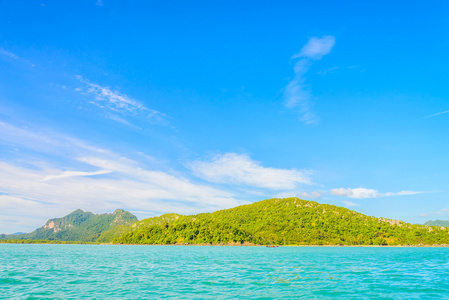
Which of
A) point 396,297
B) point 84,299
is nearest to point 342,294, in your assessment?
point 396,297

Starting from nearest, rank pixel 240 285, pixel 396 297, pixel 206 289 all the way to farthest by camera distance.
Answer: pixel 396 297
pixel 206 289
pixel 240 285

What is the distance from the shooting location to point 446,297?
28875 mm

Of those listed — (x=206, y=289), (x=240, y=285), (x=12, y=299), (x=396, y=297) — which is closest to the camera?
(x=12, y=299)

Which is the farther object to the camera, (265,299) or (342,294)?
(342,294)

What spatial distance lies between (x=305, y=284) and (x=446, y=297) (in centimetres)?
1368

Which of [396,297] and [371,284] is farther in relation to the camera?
[371,284]

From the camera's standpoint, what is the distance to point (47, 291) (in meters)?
30.1

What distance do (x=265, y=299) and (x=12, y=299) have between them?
2220 cm

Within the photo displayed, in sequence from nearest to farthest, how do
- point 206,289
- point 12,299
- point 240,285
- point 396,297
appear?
point 12,299
point 396,297
point 206,289
point 240,285

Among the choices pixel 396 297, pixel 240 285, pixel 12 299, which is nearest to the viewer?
pixel 12 299

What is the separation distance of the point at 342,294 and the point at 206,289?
13769mm

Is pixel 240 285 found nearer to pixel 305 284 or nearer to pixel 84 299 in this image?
pixel 305 284

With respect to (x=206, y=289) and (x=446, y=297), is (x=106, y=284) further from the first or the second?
(x=446, y=297)

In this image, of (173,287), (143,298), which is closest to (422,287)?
(173,287)
